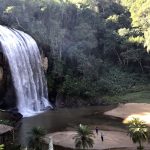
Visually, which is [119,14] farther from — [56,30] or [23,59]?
[23,59]

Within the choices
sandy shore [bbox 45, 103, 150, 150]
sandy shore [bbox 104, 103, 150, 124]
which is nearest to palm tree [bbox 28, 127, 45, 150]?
sandy shore [bbox 45, 103, 150, 150]

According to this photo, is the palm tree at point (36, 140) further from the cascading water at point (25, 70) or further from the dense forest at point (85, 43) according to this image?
the dense forest at point (85, 43)

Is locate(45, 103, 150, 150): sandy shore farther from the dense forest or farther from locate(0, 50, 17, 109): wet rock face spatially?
the dense forest

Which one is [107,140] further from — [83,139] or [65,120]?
[65,120]

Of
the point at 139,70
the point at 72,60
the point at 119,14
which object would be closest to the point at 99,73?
the point at 72,60

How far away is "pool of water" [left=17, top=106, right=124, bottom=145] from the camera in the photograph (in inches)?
1898

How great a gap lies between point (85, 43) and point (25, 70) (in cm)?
1963

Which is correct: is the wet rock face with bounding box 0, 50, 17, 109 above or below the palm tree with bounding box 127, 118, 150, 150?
above

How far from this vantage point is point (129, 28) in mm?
91938

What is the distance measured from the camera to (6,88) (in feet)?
191

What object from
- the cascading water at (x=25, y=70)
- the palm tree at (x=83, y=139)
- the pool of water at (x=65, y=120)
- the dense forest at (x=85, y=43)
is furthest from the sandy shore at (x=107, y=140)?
the dense forest at (x=85, y=43)

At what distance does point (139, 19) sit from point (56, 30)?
21720 millimetres

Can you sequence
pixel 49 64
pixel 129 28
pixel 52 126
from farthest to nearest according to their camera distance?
pixel 129 28 < pixel 49 64 < pixel 52 126

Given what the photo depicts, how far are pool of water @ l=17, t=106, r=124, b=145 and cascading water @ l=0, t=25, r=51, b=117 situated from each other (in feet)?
12.0
